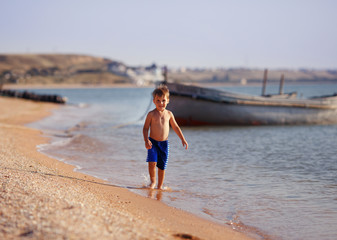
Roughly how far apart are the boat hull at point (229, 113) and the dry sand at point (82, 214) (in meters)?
12.9

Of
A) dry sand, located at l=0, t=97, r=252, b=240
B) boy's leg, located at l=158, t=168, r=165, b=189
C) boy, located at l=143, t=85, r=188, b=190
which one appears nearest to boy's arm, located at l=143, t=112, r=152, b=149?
boy, located at l=143, t=85, r=188, b=190

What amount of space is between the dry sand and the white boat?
1286cm

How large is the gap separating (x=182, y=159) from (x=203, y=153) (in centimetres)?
130

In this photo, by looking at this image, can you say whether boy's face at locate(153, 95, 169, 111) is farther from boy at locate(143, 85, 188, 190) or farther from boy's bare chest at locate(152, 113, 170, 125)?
boy's bare chest at locate(152, 113, 170, 125)

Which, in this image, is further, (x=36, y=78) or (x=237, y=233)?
(x=36, y=78)

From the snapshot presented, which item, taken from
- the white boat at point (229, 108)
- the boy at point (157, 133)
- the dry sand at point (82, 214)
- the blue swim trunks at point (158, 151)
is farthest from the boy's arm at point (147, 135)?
the white boat at point (229, 108)

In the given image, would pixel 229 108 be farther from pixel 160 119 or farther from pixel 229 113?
pixel 160 119

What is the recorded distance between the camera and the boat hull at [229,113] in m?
18.9

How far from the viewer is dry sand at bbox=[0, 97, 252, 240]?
3.22 meters

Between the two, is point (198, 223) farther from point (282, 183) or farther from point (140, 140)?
point (140, 140)

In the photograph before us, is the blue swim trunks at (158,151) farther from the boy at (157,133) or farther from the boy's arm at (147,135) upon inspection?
the boy's arm at (147,135)

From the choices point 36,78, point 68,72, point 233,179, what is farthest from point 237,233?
point 68,72

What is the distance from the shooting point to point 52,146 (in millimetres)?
11375

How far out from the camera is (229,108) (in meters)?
19.4
